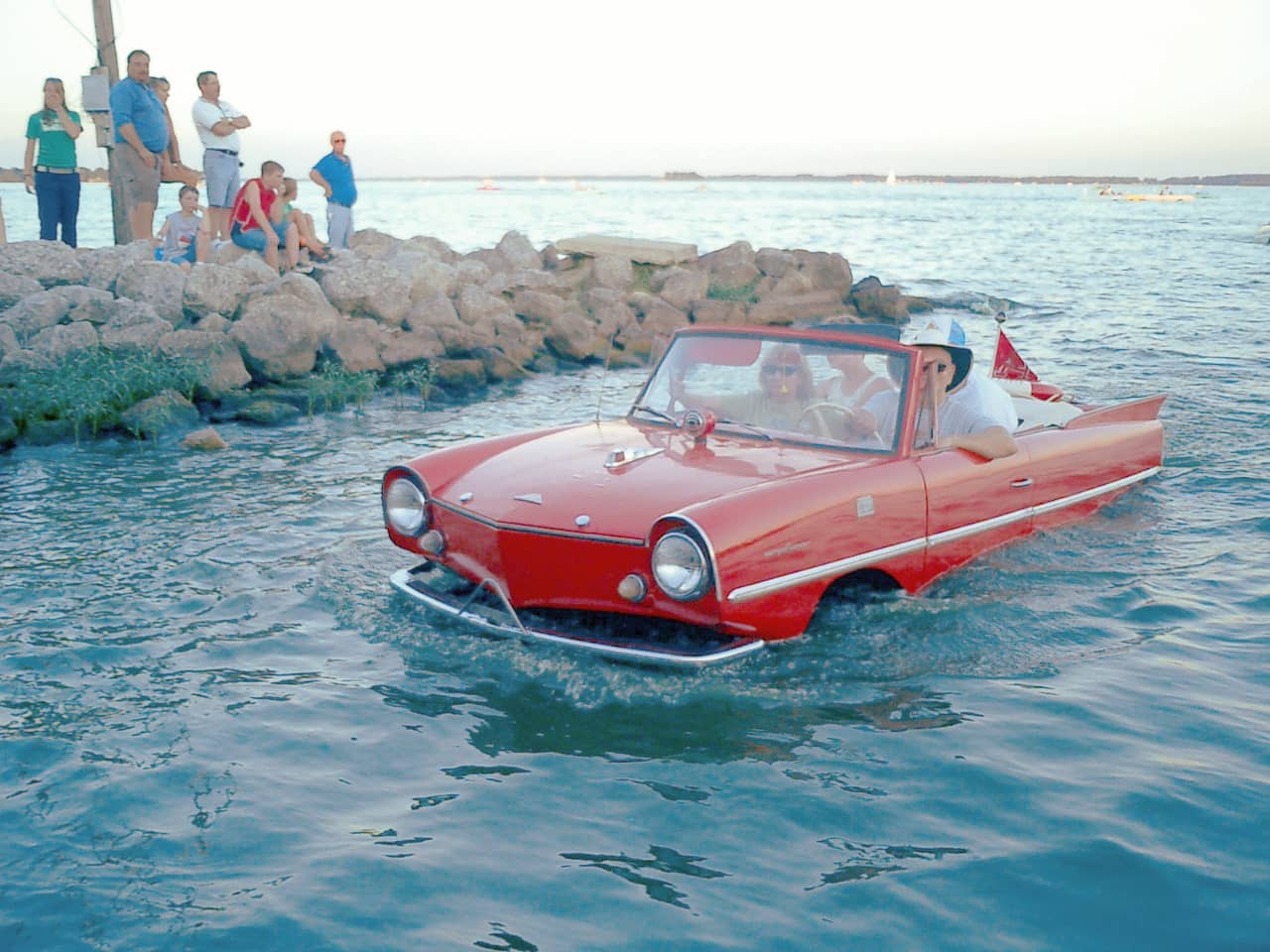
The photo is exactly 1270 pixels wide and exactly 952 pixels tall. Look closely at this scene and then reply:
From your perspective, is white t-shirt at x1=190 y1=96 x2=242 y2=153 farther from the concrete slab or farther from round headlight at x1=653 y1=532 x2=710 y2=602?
round headlight at x1=653 y1=532 x2=710 y2=602

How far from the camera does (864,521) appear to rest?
487cm

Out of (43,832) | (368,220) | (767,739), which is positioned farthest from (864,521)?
(368,220)

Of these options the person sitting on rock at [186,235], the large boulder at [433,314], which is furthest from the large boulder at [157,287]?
the large boulder at [433,314]

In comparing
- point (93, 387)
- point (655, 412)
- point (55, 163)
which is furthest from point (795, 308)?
point (655, 412)

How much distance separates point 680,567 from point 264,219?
399 inches

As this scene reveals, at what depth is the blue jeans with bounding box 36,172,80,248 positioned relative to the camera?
12.4 m

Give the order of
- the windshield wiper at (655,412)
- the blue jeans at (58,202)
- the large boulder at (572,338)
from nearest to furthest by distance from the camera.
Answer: the windshield wiper at (655,412) < the blue jeans at (58,202) < the large boulder at (572,338)

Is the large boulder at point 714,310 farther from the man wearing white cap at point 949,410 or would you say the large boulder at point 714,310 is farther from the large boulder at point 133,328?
the man wearing white cap at point 949,410

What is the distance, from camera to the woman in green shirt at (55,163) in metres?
11.8

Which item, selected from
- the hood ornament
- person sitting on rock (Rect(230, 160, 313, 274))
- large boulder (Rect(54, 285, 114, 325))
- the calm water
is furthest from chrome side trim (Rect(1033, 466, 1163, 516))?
person sitting on rock (Rect(230, 160, 313, 274))

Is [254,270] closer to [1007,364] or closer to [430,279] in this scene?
[430,279]

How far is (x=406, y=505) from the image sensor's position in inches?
207

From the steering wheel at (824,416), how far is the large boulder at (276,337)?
272 inches

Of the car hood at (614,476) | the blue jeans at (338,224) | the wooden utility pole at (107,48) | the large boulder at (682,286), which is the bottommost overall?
the car hood at (614,476)
